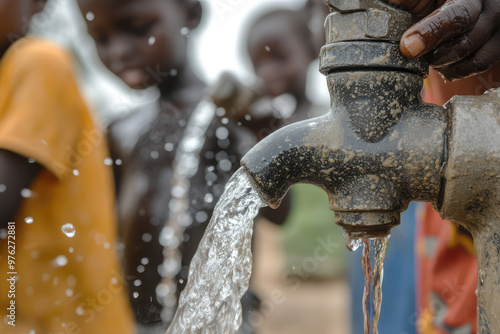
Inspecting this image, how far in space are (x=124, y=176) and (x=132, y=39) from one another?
0.50m

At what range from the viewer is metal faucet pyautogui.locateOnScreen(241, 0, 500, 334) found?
570 mm

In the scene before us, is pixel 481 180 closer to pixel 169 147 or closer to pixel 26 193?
pixel 26 193

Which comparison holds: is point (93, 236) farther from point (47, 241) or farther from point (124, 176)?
point (124, 176)

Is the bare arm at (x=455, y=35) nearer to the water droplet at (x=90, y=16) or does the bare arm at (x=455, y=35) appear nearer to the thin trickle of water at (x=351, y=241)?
the thin trickle of water at (x=351, y=241)

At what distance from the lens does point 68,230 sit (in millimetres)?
1249

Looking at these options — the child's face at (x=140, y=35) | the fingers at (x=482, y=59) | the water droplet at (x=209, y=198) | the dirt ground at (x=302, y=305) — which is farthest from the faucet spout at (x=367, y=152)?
the dirt ground at (x=302, y=305)

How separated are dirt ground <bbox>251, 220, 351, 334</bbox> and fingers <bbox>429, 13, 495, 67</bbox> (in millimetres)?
2840

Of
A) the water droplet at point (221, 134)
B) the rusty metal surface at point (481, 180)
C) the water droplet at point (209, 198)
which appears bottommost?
the water droplet at point (209, 198)

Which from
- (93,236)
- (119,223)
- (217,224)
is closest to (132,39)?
(119,223)

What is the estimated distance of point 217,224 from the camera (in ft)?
2.24

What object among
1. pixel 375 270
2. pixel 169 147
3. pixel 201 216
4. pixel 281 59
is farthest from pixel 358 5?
pixel 281 59

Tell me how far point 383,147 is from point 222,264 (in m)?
0.26

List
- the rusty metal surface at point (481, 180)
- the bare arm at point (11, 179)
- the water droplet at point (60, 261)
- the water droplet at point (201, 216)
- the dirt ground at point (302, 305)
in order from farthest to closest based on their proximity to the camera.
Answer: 1. the dirt ground at point (302, 305)
2. the water droplet at point (201, 216)
3. the water droplet at point (60, 261)
4. the bare arm at point (11, 179)
5. the rusty metal surface at point (481, 180)

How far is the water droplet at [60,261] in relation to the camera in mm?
1242
